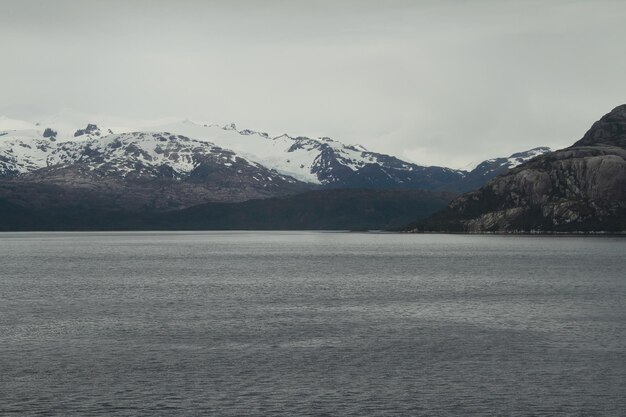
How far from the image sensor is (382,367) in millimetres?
76000

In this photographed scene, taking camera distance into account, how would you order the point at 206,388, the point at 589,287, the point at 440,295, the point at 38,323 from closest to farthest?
the point at 206,388 < the point at 38,323 < the point at 440,295 < the point at 589,287

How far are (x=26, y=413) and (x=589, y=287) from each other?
11881 centimetres

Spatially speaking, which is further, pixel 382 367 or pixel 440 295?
pixel 440 295

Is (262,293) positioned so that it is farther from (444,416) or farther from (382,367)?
(444,416)

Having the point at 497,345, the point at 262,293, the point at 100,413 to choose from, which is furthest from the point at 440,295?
the point at 100,413

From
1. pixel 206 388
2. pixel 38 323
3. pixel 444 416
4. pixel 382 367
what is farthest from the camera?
pixel 38 323

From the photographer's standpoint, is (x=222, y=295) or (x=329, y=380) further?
(x=222, y=295)

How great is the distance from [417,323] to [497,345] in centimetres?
1778

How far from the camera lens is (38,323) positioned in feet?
341

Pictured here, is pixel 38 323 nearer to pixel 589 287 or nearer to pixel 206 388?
pixel 206 388

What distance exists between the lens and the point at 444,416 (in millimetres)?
59281

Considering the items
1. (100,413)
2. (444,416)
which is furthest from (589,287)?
(100,413)

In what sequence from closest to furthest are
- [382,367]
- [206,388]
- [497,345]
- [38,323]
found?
[206,388] < [382,367] < [497,345] < [38,323]

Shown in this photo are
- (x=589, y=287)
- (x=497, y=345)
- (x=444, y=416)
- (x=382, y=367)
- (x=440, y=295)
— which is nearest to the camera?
(x=444, y=416)
